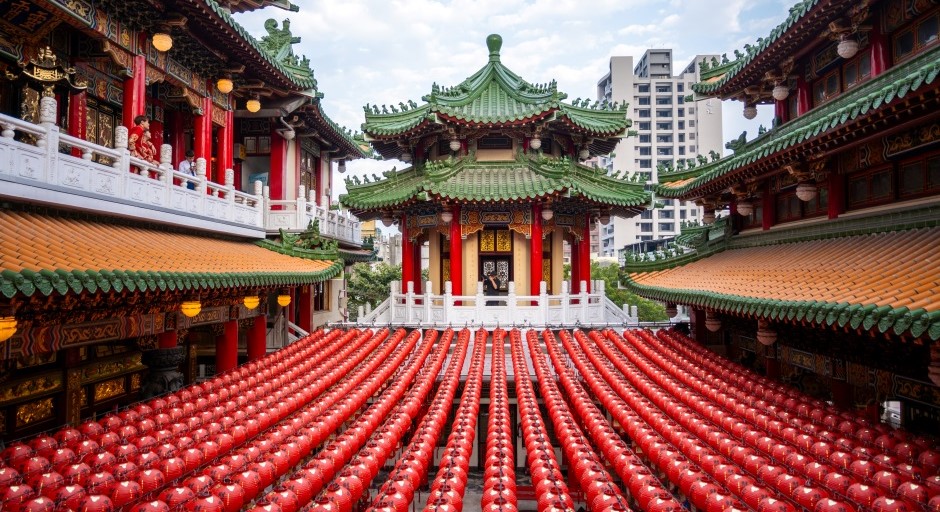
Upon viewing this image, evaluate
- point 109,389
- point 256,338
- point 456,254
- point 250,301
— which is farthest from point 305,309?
point 109,389

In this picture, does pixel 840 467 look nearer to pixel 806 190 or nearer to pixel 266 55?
pixel 806 190

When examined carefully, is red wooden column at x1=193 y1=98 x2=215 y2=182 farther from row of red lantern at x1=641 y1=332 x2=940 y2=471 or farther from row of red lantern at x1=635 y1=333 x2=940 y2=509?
row of red lantern at x1=635 y1=333 x2=940 y2=509

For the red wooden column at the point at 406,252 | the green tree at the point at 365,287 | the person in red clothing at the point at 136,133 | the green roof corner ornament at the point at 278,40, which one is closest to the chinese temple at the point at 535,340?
the person in red clothing at the point at 136,133

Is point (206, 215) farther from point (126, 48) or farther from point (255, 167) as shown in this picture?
point (255, 167)

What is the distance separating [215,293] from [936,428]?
422 inches

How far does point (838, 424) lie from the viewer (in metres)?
6.49

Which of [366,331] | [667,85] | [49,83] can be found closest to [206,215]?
[49,83]

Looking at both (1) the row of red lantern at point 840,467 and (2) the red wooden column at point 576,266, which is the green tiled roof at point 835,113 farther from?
(2) the red wooden column at point 576,266

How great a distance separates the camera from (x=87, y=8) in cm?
882

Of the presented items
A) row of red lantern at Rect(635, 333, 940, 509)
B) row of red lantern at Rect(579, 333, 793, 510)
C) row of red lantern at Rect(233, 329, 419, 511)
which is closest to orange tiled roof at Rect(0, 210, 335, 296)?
row of red lantern at Rect(233, 329, 419, 511)

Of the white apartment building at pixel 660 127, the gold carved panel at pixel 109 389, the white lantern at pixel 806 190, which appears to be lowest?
the gold carved panel at pixel 109 389

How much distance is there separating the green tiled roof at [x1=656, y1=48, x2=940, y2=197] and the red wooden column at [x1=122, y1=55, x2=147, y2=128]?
10.6 meters

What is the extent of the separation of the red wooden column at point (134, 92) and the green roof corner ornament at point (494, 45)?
1131cm

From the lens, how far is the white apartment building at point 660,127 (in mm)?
71188
